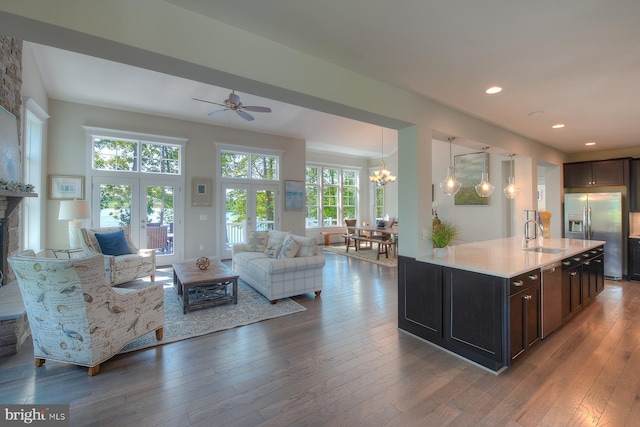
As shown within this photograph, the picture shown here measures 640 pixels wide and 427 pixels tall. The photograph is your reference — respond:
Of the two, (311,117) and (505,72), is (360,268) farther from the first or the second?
(505,72)

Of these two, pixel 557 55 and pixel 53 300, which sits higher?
pixel 557 55

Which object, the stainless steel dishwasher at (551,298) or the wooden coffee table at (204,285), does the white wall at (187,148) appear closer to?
the wooden coffee table at (204,285)

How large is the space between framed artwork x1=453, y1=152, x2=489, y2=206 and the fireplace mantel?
8390 millimetres

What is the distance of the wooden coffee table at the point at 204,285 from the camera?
12.1ft

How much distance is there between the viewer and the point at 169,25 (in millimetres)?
1688

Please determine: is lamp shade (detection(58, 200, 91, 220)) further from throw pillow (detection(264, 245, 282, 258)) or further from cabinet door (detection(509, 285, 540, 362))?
cabinet door (detection(509, 285, 540, 362))

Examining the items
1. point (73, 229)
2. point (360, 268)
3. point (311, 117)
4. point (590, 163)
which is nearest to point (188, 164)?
point (73, 229)

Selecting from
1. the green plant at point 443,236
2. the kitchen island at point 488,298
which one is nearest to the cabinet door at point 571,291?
the kitchen island at point 488,298

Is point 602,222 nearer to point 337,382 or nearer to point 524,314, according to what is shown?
point 524,314

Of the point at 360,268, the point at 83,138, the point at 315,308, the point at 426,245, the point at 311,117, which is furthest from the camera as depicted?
the point at 311,117

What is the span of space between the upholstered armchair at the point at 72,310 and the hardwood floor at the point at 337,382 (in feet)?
0.63

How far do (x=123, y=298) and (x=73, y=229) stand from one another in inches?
129

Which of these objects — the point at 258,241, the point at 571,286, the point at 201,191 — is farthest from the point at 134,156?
the point at 571,286

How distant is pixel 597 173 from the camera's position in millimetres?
5797
